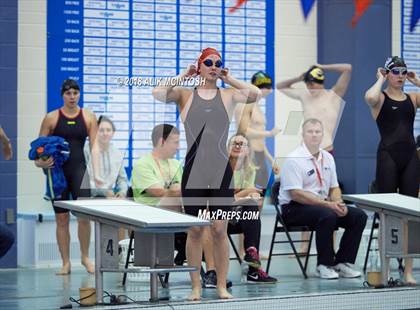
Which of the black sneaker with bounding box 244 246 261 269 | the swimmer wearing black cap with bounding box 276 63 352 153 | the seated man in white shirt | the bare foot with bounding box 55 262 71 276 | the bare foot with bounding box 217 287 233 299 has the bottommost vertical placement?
the bare foot with bounding box 55 262 71 276

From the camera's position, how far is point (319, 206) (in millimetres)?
7617

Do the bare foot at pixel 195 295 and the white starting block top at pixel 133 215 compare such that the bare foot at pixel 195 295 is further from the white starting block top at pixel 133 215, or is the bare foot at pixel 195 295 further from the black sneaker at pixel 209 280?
the black sneaker at pixel 209 280

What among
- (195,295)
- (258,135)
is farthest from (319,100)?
(195,295)

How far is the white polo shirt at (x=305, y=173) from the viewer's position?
7691 mm

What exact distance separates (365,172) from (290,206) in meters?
2.71

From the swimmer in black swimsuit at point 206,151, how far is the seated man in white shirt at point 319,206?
1.43m

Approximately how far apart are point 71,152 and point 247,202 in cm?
161

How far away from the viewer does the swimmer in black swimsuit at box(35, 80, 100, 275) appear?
316 inches

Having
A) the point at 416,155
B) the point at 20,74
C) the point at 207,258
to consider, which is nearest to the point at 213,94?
the point at 207,258

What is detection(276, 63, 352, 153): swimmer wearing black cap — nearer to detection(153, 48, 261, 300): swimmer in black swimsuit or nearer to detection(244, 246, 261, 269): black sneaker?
detection(244, 246, 261, 269): black sneaker

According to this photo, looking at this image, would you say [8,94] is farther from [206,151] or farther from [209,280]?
[206,151]

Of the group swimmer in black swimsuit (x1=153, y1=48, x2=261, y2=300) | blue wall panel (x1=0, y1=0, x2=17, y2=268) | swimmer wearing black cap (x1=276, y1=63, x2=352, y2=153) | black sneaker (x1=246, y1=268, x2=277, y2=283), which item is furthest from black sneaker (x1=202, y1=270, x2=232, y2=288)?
blue wall panel (x1=0, y1=0, x2=17, y2=268)

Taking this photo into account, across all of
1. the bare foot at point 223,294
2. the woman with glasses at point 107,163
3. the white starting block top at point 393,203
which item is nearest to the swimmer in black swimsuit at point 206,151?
the bare foot at point 223,294

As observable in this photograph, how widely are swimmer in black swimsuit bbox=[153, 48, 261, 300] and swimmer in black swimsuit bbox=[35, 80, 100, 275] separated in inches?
75.5
